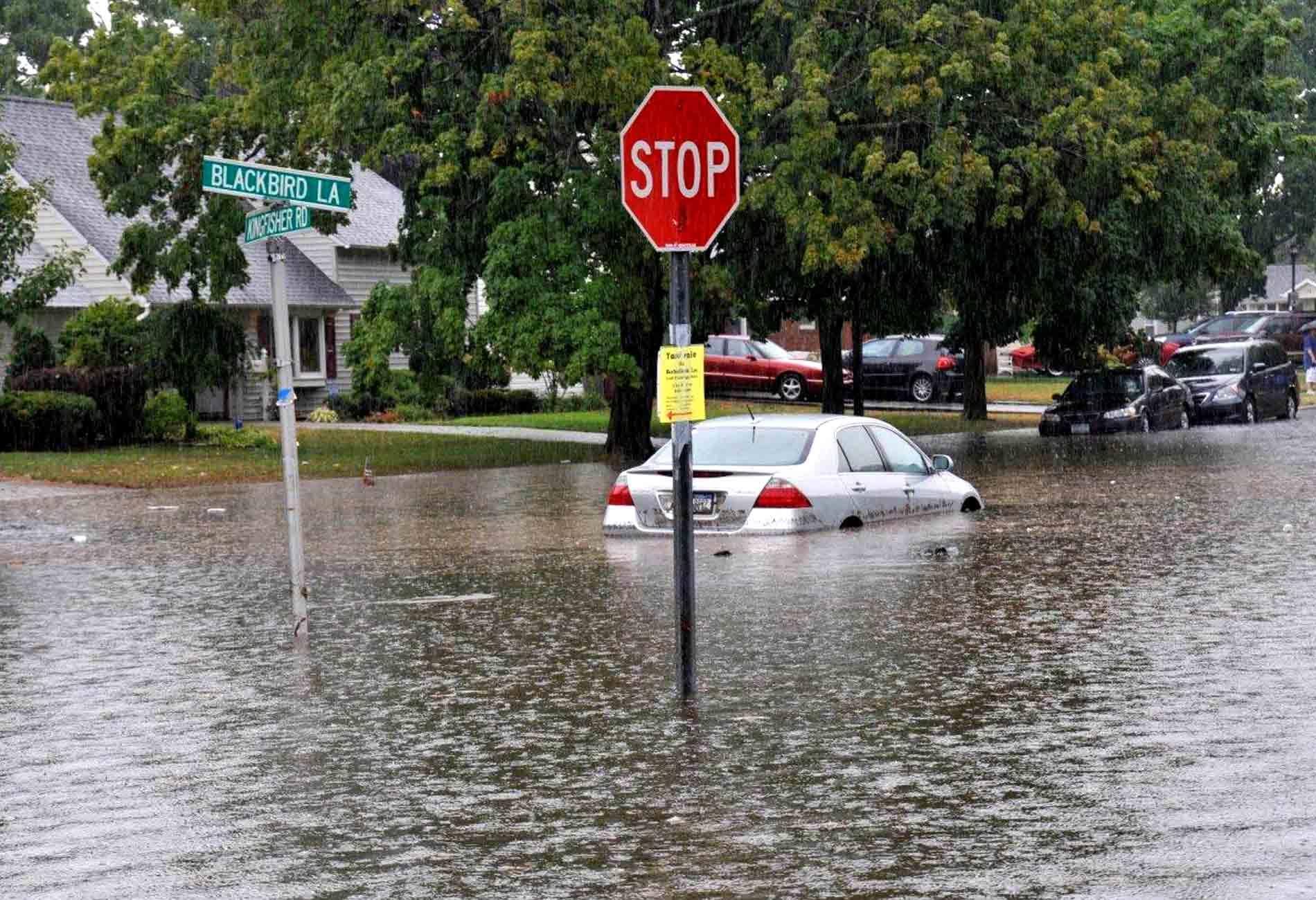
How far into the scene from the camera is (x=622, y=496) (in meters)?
19.8

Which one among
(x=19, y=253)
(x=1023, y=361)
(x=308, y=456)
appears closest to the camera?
(x=308, y=456)

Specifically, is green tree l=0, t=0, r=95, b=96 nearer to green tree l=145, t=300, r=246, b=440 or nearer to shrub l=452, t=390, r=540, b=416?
shrub l=452, t=390, r=540, b=416

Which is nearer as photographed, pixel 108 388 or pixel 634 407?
pixel 634 407

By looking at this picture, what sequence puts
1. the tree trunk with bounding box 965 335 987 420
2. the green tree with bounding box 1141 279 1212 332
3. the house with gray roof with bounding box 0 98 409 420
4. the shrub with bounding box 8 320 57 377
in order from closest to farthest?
the shrub with bounding box 8 320 57 377 → the house with gray roof with bounding box 0 98 409 420 → the tree trunk with bounding box 965 335 987 420 → the green tree with bounding box 1141 279 1212 332

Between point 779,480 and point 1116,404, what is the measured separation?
79.0ft

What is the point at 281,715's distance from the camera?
10750mm

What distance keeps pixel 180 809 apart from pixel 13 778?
1.13 meters

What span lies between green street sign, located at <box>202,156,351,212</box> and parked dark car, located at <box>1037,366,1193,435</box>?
2953 centimetres

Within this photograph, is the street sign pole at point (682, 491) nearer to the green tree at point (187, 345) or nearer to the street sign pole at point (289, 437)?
the street sign pole at point (289, 437)

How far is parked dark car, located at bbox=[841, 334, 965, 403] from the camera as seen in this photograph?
5766 centimetres

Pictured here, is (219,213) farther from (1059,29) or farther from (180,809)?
(180,809)

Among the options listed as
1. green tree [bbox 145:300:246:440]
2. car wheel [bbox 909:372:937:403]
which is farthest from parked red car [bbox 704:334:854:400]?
green tree [bbox 145:300:246:440]

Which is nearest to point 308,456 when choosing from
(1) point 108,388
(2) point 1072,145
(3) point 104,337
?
(1) point 108,388

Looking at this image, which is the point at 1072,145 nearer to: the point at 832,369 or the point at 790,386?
the point at 832,369
